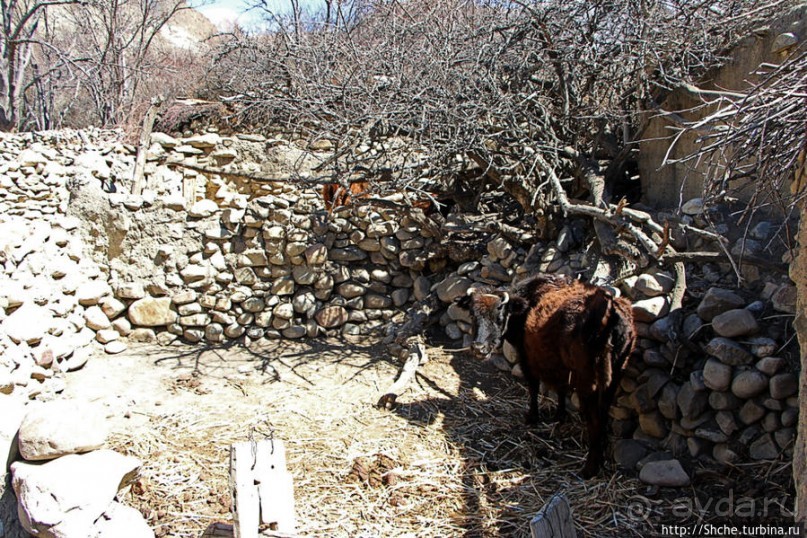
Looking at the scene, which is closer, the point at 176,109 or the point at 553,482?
the point at 553,482

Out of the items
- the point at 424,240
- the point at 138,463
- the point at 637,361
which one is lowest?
the point at 138,463

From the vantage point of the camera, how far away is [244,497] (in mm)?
2793

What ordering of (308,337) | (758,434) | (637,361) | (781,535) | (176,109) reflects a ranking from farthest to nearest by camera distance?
(176,109), (308,337), (637,361), (758,434), (781,535)

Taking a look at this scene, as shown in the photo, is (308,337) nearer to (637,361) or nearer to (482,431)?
(482,431)

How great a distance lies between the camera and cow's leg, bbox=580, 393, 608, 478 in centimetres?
406

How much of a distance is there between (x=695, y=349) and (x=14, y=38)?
10.7 metres

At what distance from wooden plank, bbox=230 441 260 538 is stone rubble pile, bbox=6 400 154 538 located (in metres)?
1.31

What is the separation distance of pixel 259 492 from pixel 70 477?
156cm

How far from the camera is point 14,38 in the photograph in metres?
9.51

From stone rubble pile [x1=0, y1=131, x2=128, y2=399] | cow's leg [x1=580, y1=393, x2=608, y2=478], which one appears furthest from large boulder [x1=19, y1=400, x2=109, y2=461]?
cow's leg [x1=580, y1=393, x2=608, y2=478]

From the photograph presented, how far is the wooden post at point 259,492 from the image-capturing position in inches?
110

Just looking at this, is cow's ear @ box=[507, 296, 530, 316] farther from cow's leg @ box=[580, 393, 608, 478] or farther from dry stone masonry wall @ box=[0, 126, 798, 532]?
dry stone masonry wall @ box=[0, 126, 798, 532]

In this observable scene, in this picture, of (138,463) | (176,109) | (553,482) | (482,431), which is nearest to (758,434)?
(553,482)

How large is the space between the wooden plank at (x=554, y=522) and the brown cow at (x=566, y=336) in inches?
68.3
